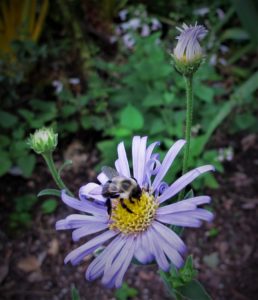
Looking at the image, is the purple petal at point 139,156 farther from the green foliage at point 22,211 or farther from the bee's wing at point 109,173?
the green foliage at point 22,211

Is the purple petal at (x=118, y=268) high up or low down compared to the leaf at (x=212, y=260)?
up

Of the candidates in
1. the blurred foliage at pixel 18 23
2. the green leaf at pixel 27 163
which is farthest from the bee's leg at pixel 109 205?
the blurred foliage at pixel 18 23

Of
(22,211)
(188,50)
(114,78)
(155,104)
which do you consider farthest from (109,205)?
(114,78)

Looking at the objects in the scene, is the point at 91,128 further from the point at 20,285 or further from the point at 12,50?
the point at 20,285

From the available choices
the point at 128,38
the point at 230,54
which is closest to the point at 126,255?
the point at 128,38

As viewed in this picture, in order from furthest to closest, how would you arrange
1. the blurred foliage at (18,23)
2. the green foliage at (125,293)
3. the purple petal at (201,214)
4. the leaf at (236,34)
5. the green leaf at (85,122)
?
the leaf at (236,34), the blurred foliage at (18,23), the green leaf at (85,122), the green foliage at (125,293), the purple petal at (201,214)

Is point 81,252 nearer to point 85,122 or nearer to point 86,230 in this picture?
point 86,230
